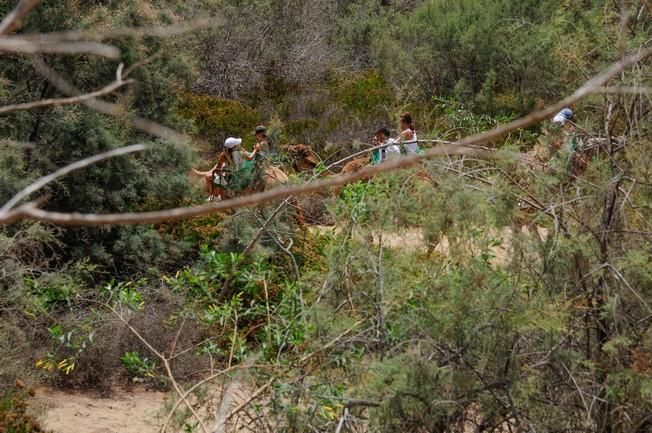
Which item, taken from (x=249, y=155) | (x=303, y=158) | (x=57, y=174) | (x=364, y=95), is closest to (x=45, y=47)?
(x=57, y=174)

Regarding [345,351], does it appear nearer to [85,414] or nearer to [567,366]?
[567,366]

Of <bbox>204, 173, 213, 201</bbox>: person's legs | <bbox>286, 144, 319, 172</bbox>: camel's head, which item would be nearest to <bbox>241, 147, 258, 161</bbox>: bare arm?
<bbox>204, 173, 213, 201</bbox>: person's legs

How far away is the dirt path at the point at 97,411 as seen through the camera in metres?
7.89

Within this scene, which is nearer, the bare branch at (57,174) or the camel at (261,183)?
the bare branch at (57,174)

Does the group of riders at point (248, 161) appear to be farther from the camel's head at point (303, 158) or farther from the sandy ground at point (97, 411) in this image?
the sandy ground at point (97, 411)

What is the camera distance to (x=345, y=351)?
5082 millimetres

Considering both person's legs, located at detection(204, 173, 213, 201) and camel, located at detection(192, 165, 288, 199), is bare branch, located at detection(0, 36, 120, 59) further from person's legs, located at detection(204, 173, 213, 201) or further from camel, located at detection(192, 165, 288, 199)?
person's legs, located at detection(204, 173, 213, 201)

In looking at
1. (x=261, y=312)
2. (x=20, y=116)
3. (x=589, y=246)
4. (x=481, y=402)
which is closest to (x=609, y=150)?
(x=589, y=246)

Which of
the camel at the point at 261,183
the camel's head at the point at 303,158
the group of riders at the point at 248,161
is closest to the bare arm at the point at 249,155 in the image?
the group of riders at the point at 248,161

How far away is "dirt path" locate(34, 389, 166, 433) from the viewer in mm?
7891

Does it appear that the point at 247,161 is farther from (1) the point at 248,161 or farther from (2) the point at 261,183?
(2) the point at 261,183

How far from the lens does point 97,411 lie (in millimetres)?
8344

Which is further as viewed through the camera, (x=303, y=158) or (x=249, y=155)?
(x=303, y=158)

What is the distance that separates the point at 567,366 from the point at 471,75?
1650 cm
